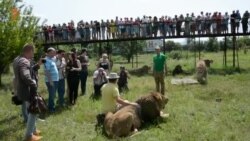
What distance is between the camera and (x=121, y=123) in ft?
28.8

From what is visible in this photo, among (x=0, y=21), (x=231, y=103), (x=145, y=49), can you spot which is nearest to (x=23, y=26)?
(x=0, y=21)

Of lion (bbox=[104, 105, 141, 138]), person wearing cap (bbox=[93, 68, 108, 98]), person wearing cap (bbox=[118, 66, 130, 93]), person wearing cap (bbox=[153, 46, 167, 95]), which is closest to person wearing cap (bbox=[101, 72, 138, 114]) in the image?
lion (bbox=[104, 105, 141, 138])

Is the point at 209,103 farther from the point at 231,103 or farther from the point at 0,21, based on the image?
the point at 0,21

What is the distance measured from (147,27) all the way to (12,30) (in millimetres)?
8414

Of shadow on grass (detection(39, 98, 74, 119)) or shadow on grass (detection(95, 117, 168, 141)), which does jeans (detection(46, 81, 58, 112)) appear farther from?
shadow on grass (detection(95, 117, 168, 141))

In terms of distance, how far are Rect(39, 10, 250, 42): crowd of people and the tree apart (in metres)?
3.97

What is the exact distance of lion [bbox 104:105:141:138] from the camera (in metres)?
8.79

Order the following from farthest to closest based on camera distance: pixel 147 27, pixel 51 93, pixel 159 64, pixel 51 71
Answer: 1. pixel 147 27
2. pixel 159 64
3. pixel 51 93
4. pixel 51 71

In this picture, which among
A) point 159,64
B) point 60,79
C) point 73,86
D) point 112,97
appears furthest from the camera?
point 159,64

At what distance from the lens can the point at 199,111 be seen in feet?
39.5

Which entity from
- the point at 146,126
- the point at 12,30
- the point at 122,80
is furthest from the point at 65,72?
the point at 12,30

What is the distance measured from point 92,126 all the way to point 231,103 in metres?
5.23

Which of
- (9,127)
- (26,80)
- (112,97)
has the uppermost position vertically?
(26,80)

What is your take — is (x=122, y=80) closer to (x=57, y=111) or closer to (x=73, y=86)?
(x=73, y=86)
